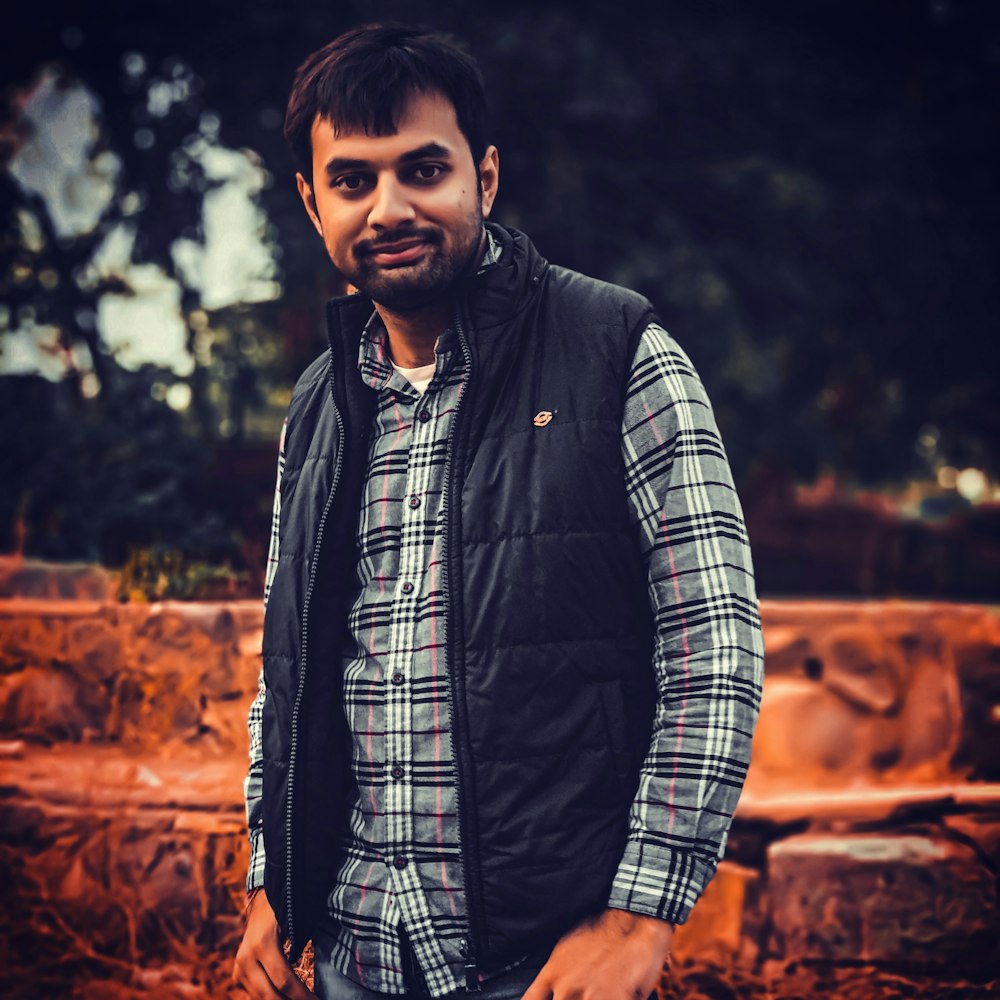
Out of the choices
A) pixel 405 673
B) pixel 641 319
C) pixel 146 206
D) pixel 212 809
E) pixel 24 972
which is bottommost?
pixel 24 972

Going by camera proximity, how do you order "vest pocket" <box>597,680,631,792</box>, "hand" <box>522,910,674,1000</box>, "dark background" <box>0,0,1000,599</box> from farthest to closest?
"dark background" <box>0,0,1000,599</box> → "vest pocket" <box>597,680,631,792</box> → "hand" <box>522,910,674,1000</box>

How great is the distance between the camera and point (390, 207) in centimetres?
148

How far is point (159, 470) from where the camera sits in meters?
5.38

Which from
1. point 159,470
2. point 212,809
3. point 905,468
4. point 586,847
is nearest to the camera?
point 586,847

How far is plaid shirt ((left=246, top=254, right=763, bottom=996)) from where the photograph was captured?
1245 millimetres

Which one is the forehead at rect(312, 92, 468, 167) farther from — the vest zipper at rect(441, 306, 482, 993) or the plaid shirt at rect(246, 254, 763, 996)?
the vest zipper at rect(441, 306, 482, 993)

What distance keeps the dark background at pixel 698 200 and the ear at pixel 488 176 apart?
493 cm

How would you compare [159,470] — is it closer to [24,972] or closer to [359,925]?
[24,972]

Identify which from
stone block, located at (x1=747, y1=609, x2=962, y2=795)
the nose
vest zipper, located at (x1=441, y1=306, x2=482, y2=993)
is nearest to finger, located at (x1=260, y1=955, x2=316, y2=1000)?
vest zipper, located at (x1=441, y1=306, x2=482, y2=993)

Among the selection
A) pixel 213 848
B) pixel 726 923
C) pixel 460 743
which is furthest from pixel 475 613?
pixel 726 923

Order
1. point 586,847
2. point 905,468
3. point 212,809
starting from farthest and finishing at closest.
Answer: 1. point 905,468
2. point 212,809
3. point 586,847

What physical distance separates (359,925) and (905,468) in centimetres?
1022

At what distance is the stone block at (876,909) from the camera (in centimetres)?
309

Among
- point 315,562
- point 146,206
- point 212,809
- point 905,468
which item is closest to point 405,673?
point 315,562
